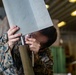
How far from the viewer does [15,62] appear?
2.37ft

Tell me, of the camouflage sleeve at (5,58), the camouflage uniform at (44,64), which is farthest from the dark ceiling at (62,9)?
the camouflage sleeve at (5,58)

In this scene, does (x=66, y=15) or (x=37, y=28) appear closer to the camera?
(x=37, y=28)

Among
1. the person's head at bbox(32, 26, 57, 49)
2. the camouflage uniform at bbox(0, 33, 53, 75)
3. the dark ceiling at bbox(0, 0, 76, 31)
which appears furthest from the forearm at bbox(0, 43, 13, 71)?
the dark ceiling at bbox(0, 0, 76, 31)

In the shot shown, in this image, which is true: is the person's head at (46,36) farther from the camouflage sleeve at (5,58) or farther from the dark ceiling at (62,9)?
the dark ceiling at (62,9)

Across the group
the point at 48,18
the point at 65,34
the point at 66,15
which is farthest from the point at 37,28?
the point at 65,34

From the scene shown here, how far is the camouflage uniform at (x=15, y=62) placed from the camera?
657mm

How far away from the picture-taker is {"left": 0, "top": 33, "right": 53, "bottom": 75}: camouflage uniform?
66cm

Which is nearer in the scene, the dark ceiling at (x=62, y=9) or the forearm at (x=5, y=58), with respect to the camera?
the forearm at (x=5, y=58)

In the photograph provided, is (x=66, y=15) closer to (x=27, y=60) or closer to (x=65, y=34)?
(x=65, y=34)

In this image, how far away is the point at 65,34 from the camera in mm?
8648

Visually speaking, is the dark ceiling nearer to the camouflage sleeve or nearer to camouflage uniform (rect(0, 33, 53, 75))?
camouflage uniform (rect(0, 33, 53, 75))

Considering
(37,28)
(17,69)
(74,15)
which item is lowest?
(17,69)

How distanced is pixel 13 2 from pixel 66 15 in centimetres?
532

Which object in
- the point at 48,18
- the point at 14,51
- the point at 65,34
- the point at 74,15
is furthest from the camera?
the point at 65,34
